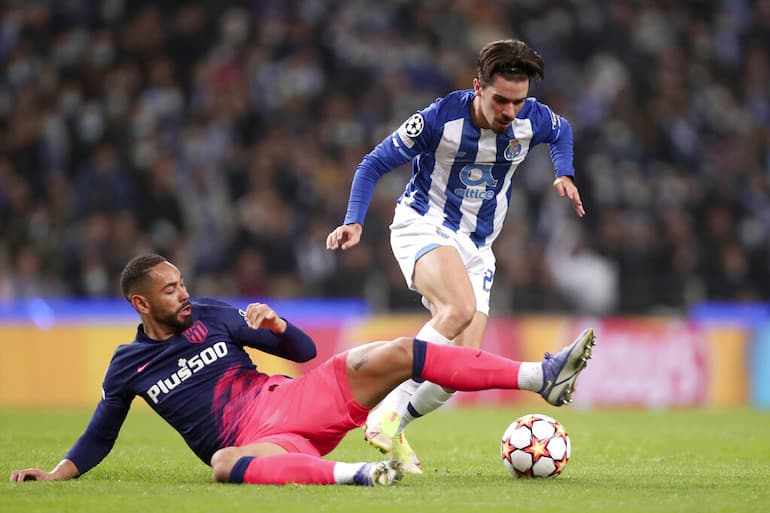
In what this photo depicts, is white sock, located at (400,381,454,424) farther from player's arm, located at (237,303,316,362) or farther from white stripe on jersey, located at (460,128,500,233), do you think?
player's arm, located at (237,303,316,362)

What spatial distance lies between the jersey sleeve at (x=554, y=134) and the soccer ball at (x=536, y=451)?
1603mm

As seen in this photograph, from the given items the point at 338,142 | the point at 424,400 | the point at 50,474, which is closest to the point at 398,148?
the point at 424,400

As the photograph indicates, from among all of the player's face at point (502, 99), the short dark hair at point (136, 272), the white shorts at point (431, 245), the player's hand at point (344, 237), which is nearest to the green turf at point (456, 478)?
the short dark hair at point (136, 272)

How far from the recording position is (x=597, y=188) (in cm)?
1753

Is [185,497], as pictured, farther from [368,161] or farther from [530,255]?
[530,255]

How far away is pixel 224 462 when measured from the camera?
5.64 metres

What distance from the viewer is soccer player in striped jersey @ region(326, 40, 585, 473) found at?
6.61m

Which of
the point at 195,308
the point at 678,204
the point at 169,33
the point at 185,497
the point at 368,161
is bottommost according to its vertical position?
the point at 185,497

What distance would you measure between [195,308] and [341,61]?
12.6 metres

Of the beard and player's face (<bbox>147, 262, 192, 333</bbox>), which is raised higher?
player's face (<bbox>147, 262, 192, 333</bbox>)

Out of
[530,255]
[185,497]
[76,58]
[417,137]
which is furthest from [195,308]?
[76,58]

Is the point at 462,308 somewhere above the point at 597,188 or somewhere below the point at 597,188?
below

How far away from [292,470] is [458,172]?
7.73ft

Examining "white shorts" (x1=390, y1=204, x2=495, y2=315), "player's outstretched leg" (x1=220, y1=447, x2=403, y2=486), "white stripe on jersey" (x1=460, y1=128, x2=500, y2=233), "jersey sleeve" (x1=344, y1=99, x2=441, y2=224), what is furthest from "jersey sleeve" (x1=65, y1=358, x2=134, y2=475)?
"white stripe on jersey" (x1=460, y1=128, x2=500, y2=233)
